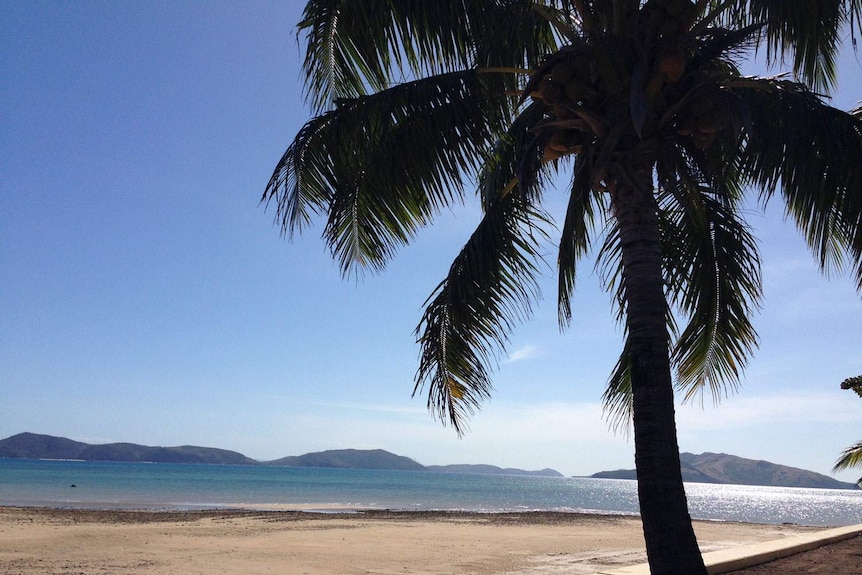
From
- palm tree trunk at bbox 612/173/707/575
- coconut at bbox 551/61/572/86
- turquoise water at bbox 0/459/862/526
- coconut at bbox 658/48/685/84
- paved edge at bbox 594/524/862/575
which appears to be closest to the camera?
palm tree trunk at bbox 612/173/707/575

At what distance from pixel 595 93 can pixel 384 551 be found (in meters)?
11.3

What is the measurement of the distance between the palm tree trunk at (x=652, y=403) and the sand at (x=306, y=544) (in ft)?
23.9

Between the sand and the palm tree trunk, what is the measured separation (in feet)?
23.9

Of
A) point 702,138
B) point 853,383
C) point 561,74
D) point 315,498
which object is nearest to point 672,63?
point 702,138

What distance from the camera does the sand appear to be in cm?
1120

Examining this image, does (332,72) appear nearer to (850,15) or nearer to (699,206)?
(699,206)

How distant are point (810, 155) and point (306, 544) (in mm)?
12385

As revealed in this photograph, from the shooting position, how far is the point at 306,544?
14.5m

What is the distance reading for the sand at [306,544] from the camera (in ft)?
36.7


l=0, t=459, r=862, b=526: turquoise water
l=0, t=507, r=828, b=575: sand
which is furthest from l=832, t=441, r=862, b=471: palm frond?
l=0, t=459, r=862, b=526: turquoise water

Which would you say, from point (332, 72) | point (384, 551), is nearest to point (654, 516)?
point (332, 72)

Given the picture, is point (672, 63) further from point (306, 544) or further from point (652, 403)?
point (306, 544)

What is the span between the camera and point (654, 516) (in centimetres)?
403

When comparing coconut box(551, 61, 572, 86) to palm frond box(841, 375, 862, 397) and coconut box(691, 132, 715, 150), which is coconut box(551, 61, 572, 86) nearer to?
coconut box(691, 132, 715, 150)
